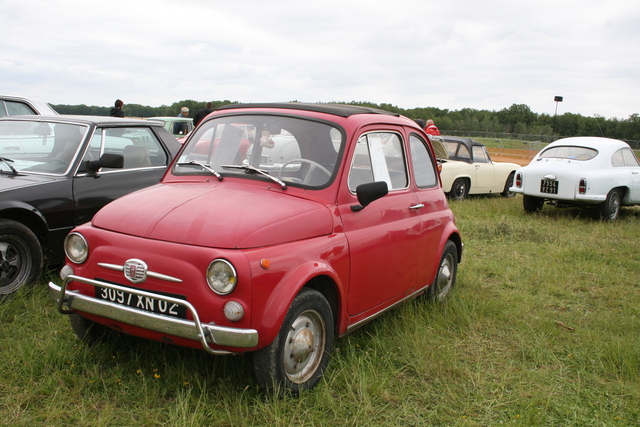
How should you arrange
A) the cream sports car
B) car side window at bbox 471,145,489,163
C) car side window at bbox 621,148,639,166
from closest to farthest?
1. car side window at bbox 621,148,639,166
2. the cream sports car
3. car side window at bbox 471,145,489,163

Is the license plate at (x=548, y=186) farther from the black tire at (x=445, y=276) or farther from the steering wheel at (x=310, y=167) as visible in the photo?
the steering wheel at (x=310, y=167)

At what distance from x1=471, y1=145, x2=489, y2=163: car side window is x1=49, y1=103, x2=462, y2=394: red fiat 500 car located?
10.4 m

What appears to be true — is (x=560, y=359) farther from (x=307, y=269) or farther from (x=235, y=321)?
(x=235, y=321)

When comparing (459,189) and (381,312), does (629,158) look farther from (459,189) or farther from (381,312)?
(381,312)

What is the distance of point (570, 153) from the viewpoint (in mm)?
11445

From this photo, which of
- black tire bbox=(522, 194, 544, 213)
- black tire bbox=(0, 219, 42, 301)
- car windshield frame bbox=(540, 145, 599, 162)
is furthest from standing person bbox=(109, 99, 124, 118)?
black tire bbox=(0, 219, 42, 301)

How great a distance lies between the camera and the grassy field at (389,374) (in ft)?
11.0

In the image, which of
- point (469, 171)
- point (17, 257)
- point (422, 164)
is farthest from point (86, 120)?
point (469, 171)

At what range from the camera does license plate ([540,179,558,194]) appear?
36.0 ft

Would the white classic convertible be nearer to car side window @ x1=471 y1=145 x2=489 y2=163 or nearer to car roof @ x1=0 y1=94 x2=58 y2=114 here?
car side window @ x1=471 y1=145 x2=489 y2=163

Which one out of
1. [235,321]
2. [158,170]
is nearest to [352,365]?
[235,321]

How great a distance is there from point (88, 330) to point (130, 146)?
2.95 metres

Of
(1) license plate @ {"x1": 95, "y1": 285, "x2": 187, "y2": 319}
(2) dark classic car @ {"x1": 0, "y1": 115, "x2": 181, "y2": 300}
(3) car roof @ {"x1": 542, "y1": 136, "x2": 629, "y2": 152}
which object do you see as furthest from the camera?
(3) car roof @ {"x1": 542, "y1": 136, "x2": 629, "y2": 152}

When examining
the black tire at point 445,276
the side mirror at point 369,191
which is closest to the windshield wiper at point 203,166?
the side mirror at point 369,191
